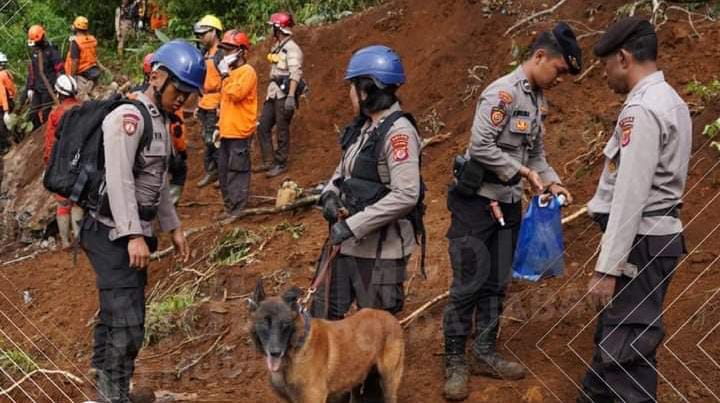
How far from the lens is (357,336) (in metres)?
4.82

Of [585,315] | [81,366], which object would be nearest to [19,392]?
[81,366]

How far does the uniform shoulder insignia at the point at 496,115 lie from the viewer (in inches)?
202

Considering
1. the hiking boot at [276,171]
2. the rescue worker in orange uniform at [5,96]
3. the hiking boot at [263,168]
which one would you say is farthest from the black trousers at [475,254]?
the rescue worker in orange uniform at [5,96]

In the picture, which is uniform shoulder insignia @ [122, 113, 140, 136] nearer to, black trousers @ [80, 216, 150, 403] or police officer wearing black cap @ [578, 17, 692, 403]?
black trousers @ [80, 216, 150, 403]

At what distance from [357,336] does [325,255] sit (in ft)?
1.95

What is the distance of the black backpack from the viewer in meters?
4.93

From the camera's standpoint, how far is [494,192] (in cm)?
534

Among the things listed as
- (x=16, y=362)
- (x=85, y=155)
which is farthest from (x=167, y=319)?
(x=85, y=155)

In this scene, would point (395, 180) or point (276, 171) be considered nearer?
point (395, 180)

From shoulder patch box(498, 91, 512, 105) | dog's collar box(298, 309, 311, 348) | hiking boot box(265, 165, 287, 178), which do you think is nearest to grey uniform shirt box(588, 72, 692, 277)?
shoulder patch box(498, 91, 512, 105)

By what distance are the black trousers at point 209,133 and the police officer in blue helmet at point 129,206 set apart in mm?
6091

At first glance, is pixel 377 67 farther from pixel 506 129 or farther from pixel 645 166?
pixel 645 166

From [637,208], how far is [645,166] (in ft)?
0.65

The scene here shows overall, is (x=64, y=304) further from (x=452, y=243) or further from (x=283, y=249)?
(x=452, y=243)
